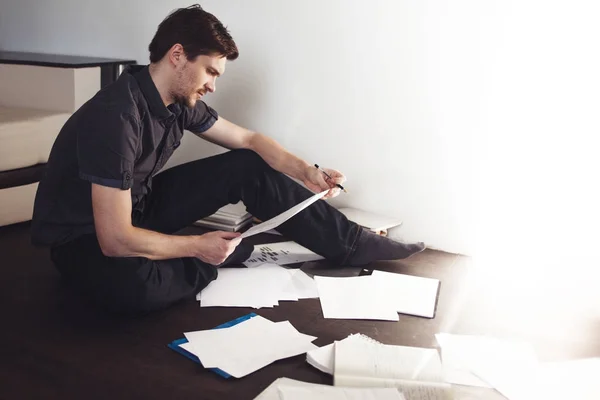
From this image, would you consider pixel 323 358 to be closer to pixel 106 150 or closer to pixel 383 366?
pixel 383 366

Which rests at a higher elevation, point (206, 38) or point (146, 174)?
point (206, 38)

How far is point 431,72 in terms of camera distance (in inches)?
101

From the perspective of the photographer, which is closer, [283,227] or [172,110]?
[172,110]

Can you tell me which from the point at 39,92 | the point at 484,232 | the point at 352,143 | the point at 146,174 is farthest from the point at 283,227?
the point at 39,92

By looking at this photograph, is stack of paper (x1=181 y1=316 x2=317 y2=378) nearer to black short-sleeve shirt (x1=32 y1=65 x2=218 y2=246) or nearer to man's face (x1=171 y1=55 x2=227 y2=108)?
black short-sleeve shirt (x1=32 y1=65 x2=218 y2=246)

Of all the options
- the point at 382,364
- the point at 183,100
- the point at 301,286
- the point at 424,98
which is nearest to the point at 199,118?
the point at 183,100

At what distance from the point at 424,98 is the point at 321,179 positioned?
22.2 inches

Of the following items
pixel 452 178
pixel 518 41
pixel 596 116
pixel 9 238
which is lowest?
pixel 9 238

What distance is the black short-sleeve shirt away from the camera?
70.7 inches

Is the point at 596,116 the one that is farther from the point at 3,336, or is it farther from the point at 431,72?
the point at 3,336

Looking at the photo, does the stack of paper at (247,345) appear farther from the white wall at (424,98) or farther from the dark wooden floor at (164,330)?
the white wall at (424,98)

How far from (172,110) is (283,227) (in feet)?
1.65

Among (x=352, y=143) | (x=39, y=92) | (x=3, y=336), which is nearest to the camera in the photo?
(x=3, y=336)

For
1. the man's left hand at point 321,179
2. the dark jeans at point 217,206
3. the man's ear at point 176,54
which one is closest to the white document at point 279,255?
the dark jeans at point 217,206
